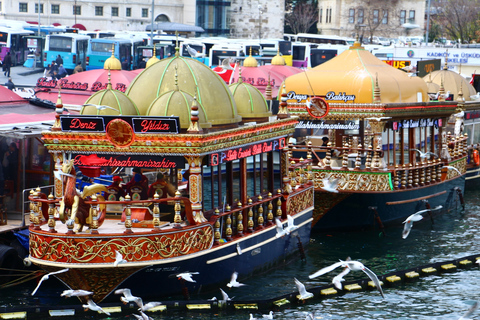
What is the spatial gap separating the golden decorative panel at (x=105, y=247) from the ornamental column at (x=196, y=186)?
0.49m

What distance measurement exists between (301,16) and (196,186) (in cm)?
7884

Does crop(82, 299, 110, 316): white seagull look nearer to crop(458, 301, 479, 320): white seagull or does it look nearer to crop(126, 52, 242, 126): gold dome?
crop(126, 52, 242, 126): gold dome

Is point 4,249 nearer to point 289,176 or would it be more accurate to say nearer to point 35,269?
point 35,269

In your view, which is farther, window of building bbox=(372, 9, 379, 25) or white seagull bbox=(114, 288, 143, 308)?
window of building bbox=(372, 9, 379, 25)

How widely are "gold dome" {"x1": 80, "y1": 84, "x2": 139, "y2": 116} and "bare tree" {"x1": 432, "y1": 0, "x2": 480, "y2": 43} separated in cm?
5843

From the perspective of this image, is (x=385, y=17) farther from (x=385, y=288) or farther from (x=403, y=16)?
(x=385, y=288)

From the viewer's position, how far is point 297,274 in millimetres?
18234

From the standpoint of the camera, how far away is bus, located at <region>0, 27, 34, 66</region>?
56625 millimetres

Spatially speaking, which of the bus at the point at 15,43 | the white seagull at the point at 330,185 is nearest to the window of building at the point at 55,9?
the bus at the point at 15,43

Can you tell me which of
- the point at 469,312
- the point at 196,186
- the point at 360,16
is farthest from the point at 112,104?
the point at 360,16

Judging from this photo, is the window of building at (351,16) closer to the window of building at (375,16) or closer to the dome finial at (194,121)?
the window of building at (375,16)

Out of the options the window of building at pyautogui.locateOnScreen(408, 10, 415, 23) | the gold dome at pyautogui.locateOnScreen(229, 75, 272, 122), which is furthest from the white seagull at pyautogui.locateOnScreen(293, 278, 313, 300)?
the window of building at pyautogui.locateOnScreen(408, 10, 415, 23)

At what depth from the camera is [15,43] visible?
57.4 meters

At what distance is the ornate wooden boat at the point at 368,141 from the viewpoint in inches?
862
